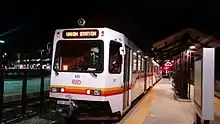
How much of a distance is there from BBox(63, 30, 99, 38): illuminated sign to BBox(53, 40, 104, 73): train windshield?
15 cm

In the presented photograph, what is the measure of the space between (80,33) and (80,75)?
1.27 m

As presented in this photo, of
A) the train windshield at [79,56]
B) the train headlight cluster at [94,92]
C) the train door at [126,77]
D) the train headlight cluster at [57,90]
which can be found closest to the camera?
the train headlight cluster at [94,92]

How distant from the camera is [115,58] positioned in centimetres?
955

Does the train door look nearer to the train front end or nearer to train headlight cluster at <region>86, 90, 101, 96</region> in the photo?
the train front end

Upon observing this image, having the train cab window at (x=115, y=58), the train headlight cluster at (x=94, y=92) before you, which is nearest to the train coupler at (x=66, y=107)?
the train headlight cluster at (x=94, y=92)

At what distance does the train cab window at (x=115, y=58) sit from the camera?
30.4 feet

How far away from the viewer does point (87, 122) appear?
403 inches

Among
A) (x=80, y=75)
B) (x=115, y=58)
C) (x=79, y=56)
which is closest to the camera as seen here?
(x=80, y=75)

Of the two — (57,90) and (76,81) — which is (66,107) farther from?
(76,81)

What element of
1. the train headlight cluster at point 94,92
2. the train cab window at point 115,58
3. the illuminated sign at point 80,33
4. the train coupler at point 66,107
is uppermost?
the illuminated sign at point 80,33

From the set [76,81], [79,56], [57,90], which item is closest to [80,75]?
[76,81]

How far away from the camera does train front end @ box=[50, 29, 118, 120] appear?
8945mm

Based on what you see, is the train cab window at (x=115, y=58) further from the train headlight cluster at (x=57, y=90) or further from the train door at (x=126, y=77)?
the train headlight cluster at (x=57, y=90)

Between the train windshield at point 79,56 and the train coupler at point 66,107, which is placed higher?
the train windshield at point 79,56
